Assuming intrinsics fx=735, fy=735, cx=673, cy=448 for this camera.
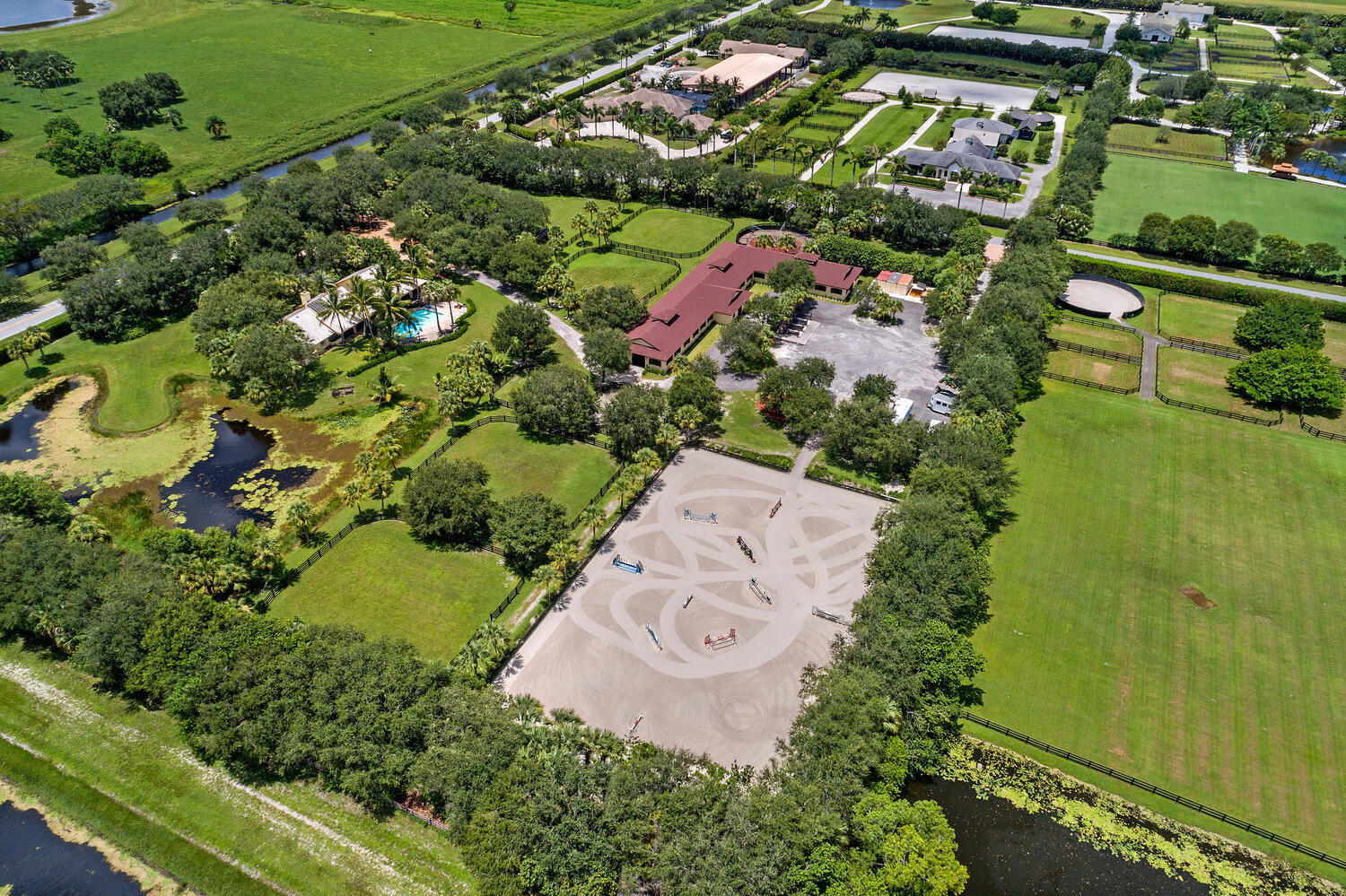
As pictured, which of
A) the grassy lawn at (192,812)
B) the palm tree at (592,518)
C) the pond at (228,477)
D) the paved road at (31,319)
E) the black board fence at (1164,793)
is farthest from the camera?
the paved road at (31,319)

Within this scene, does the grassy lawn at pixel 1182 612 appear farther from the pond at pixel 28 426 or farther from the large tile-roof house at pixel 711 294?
the pond at pixel 28 426

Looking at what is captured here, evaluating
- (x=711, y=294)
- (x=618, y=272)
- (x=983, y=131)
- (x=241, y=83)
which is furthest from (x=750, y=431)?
(x=241, y=83)

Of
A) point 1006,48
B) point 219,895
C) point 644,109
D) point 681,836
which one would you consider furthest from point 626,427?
point 1006,48

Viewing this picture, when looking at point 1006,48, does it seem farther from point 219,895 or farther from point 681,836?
point 219,895

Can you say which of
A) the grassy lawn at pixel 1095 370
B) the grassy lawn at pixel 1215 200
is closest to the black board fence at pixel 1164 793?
the grassy lawn at pixel 1095 370

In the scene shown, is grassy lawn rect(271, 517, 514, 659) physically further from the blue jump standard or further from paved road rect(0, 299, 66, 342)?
paved road rect(0, 299, 66, 342)

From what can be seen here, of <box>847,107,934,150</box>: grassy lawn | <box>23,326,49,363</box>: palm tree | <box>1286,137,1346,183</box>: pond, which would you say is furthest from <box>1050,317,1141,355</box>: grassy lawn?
<box>23,326,49,363</box>: palm tree
